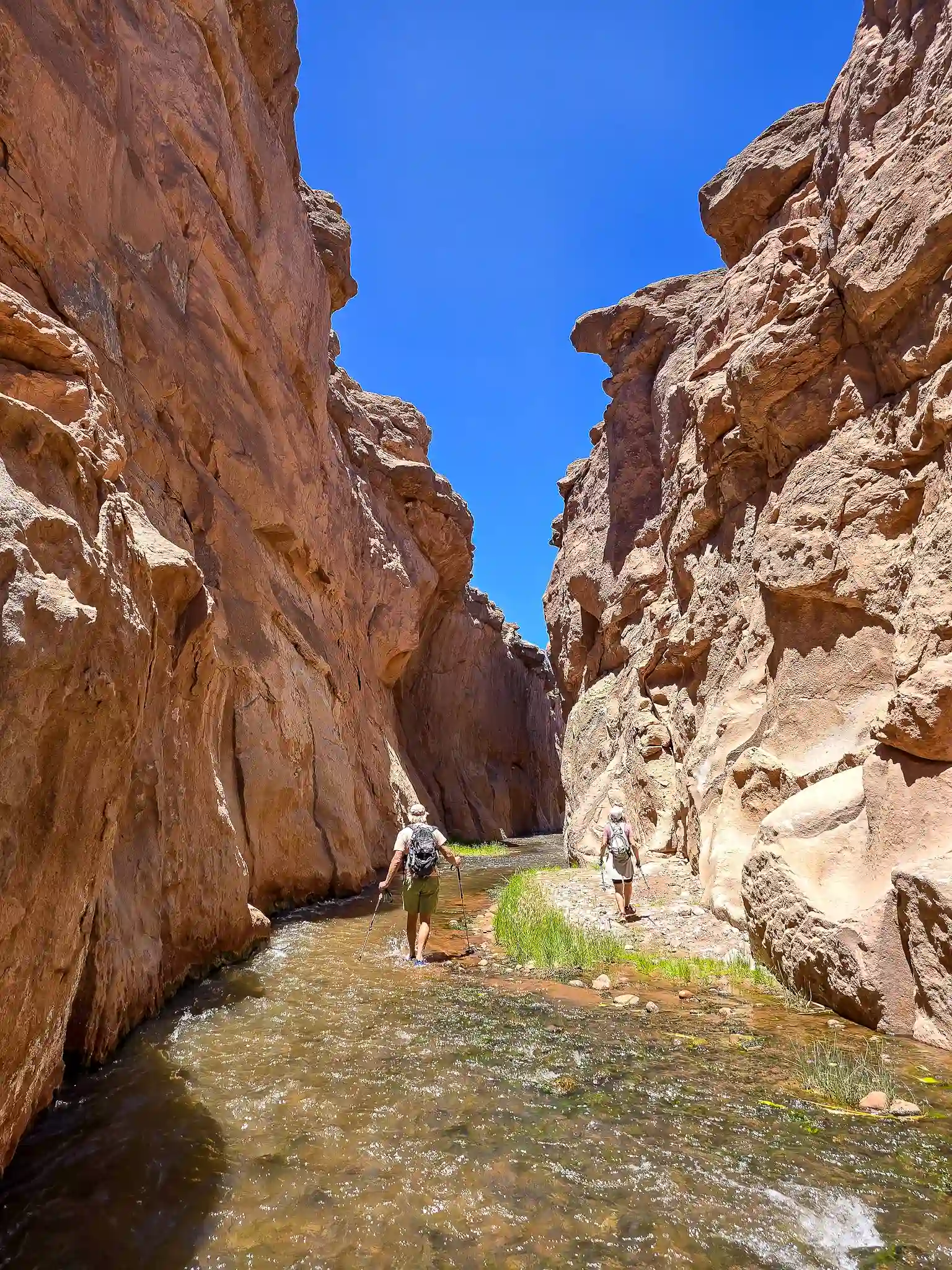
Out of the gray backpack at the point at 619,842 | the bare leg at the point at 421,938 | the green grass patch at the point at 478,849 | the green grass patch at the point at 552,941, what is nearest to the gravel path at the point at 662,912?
the green grass patch at the point at 552,941

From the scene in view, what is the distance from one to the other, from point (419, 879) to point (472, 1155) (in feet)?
17.4

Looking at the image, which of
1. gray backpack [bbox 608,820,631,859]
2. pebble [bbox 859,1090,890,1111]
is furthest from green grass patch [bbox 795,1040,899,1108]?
gray backpack [bbox 608,820,631,859]

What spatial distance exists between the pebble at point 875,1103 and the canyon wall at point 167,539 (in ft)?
16.3

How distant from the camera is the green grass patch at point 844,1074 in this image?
187 inches

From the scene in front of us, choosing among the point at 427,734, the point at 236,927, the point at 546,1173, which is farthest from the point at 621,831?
the point at 427,734

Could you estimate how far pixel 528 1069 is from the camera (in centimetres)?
548

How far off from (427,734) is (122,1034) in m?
32.1

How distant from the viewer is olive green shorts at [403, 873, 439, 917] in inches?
372

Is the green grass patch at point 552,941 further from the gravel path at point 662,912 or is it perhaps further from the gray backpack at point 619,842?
the gray backpack at point 619,842

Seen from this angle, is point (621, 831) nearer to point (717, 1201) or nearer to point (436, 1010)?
point (436, 1010)

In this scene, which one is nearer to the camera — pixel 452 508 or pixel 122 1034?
pixel 122 1034

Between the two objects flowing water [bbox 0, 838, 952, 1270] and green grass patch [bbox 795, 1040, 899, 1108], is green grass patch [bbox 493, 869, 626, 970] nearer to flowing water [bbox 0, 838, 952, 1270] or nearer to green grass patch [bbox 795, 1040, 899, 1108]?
flowing water [bbox 0, 838, 952, 1270]

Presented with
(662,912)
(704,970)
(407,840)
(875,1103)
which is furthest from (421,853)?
(875,1103)

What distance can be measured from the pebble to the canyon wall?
498cm
